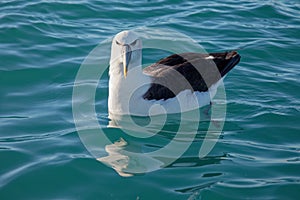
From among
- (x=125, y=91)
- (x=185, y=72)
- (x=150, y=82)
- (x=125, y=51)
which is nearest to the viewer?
(x=125, y=51)

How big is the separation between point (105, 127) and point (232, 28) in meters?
5.30

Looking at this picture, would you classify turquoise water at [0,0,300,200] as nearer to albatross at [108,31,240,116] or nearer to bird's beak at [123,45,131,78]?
albatross at [108,31,240,116]

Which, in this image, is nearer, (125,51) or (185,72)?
(125,51)

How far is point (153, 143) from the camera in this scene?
8.15 m

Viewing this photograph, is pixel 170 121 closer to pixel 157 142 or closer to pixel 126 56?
pixel 157 142

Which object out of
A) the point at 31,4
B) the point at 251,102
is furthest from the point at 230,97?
the point at 31,4

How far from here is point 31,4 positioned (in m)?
13.1

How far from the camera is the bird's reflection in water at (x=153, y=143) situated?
749 cm

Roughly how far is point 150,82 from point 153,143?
112 centimetres

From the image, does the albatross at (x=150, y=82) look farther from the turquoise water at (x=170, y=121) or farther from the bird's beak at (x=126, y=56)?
the turquoise water at (x=170, y=121)

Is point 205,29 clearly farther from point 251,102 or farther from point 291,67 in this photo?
point 251,102

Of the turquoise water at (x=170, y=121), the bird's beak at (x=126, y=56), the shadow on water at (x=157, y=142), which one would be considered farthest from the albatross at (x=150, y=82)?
the turquoise water at (x=170, y=121)

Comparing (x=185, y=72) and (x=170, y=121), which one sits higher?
(x=185, y=72)

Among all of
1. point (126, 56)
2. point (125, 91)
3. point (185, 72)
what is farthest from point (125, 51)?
point (185, 72)
